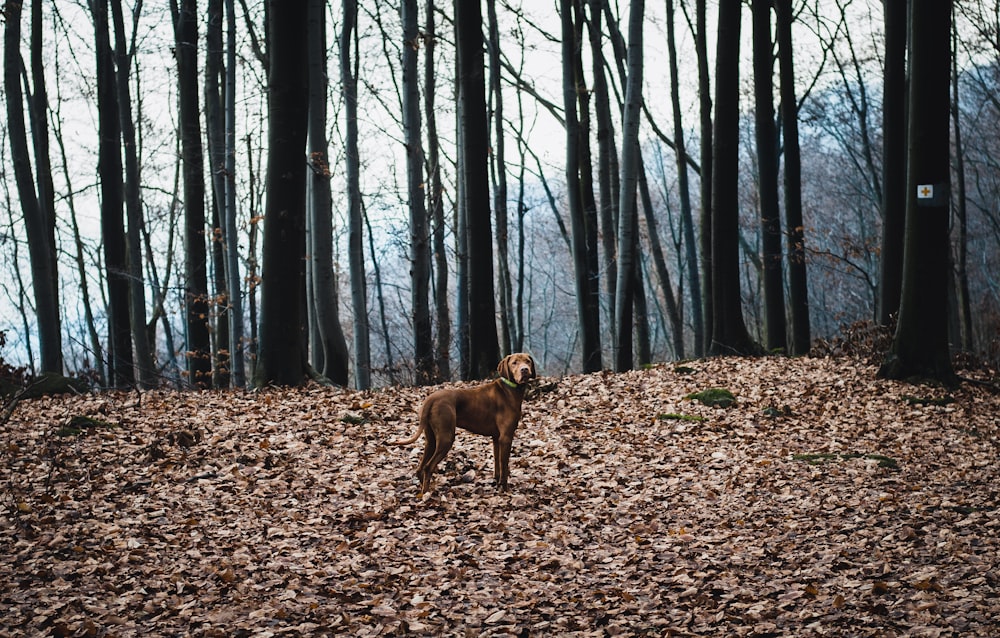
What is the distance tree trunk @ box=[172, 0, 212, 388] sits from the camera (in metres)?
16.9

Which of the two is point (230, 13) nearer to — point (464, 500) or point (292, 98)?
point (292, 98)

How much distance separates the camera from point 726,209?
15.2 m

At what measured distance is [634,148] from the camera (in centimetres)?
1540

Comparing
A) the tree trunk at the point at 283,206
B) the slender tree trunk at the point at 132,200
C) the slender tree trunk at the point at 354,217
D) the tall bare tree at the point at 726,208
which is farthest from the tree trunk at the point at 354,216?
the tall bare tree at the point at 726,208

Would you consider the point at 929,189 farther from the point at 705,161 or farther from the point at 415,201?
the point at 415,201

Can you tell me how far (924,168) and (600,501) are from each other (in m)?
7.08

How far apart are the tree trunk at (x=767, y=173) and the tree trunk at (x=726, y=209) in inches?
91.5

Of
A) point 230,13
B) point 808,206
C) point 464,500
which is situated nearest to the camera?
point 464,500

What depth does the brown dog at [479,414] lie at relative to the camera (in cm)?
739

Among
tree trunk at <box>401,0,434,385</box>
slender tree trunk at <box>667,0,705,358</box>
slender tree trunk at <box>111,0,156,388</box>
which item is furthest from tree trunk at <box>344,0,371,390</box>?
slender tree trunk at <box>667,0,705,358</box>

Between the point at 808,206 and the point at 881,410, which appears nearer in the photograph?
the point at 881,410

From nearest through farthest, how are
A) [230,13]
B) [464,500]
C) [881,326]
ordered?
[464,500]
[881,326]
[230,13]

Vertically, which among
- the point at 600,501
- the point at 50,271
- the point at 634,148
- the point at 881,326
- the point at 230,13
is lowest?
the point at 600,501

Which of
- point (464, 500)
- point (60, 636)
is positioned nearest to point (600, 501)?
point (464, 500)
